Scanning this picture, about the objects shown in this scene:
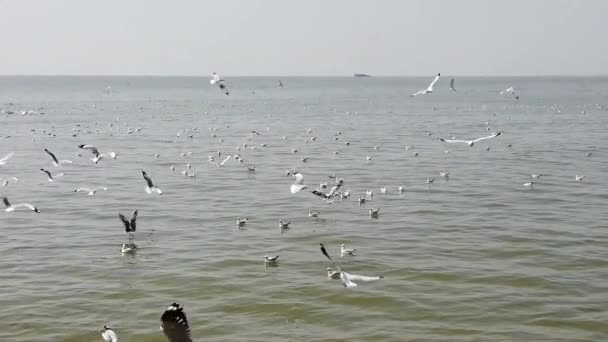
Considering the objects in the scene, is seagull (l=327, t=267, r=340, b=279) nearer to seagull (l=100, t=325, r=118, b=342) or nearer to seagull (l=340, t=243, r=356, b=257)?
seagull (l=340, t=243, r=356, b=257)

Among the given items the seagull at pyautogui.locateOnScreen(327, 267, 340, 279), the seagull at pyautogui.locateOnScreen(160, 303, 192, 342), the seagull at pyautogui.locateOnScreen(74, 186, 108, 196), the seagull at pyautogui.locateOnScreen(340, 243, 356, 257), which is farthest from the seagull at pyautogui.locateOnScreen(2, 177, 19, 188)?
the seagull at pyautogui.locateOnScreen(160, 303, 192, 342)

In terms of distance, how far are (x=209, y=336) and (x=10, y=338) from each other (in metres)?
4.03

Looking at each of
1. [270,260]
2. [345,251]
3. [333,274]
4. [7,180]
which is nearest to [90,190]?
[7,180]

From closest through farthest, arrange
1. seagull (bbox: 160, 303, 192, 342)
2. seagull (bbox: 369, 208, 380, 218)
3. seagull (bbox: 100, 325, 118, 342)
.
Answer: seagull (bbox: 160, 303, 192, 342)
seagull (bbox: 100, 325, 118, 342)
seagull (bbox: 369, 208, 380, 218)

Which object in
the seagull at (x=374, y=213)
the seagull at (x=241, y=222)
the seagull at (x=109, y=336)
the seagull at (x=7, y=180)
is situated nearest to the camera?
the seagull at (x=109, y=336)

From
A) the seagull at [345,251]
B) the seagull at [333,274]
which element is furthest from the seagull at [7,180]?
the seagull at [333,274]

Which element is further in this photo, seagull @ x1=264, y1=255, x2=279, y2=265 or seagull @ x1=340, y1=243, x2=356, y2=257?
seagull @ x1=340, y1=243, x2=356, y2=257

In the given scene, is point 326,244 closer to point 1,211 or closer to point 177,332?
point 1,211

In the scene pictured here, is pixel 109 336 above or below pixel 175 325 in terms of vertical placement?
below

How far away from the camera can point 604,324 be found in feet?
49.0

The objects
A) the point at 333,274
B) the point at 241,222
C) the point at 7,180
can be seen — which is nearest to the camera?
the point at 333,274

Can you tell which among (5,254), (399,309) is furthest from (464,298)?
(5,254)

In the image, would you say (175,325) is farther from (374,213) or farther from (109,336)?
(374,213)

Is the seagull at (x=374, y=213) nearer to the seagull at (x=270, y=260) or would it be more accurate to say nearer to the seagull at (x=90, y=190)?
the seagull at (x=270, y=260)
